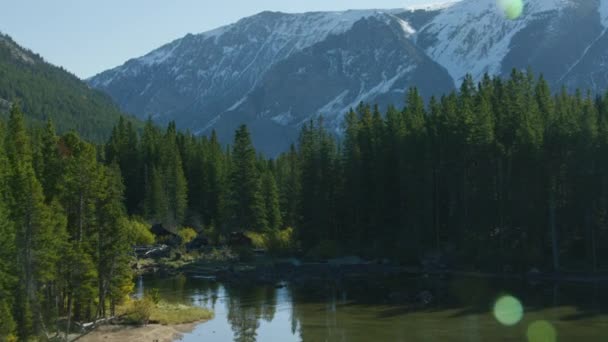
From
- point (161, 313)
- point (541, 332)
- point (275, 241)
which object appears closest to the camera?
point (541, 332)

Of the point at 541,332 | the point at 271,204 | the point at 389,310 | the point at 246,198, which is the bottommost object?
the point at 541,332

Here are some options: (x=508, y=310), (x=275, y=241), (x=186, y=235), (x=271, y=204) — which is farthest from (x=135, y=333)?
(x=271, y=204)

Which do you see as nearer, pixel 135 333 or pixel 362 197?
pixel 135 333

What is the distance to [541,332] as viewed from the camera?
159ft

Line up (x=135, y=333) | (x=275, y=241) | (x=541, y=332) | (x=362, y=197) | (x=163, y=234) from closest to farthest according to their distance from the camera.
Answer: (x=135, y=333), (x=541, y=332), (x=362, y=197), (x=275, y=241), (x=163, y=234)

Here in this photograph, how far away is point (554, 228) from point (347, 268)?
22.2 m

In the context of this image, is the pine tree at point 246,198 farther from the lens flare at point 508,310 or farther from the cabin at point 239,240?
the lens flare at point 508,310

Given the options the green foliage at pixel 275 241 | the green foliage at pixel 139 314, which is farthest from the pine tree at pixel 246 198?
the green foliage at pixel 139 314

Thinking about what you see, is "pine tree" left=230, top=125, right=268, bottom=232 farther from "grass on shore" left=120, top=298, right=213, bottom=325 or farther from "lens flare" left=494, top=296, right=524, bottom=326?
"lens flare" left=494, top=296, right=524, bottom=326

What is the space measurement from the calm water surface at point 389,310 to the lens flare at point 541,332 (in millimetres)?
60

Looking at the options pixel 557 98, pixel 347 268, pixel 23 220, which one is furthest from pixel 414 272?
pixel 23 220

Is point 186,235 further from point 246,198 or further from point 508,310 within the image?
point 508,310

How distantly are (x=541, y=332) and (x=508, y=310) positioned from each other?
8914 millimetres

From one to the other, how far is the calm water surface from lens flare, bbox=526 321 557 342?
0.06 m
